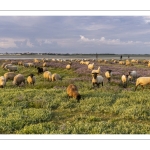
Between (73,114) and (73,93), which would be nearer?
(73,114)

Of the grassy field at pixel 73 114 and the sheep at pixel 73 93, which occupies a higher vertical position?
the sheep at pixel 73 93

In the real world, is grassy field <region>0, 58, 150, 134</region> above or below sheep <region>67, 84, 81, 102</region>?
below

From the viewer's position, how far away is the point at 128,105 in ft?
44.7

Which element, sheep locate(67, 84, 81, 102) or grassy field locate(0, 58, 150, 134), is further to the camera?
sheep locate(67, 84, 81, 102)

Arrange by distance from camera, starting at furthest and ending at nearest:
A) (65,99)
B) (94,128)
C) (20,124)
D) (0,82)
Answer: (0,82) < (65,99) < (20,124) < (94,128)

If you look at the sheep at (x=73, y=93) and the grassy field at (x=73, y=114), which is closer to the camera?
the grassy field at (x=73, y=114)

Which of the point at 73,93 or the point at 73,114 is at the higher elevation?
the point at 73,93
